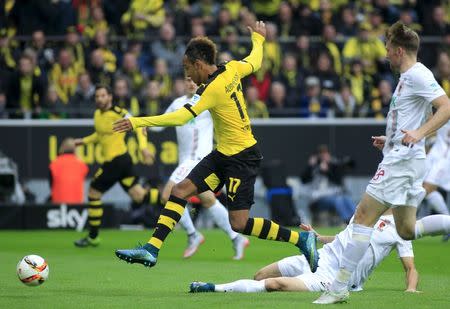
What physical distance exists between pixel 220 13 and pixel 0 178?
5.53m

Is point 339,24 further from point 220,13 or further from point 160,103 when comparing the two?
point 160,103

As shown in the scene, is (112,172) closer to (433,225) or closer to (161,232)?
(161,232)

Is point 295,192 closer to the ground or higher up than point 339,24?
closer to the ground

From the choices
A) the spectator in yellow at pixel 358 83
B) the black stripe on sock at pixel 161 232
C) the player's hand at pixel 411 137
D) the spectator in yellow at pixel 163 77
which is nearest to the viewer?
the player's hand at pixel 411 137

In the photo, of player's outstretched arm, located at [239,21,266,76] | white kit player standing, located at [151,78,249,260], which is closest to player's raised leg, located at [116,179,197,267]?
player's outstretched arm, located at [239,21,266,76]

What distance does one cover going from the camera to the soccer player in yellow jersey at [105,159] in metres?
16.6

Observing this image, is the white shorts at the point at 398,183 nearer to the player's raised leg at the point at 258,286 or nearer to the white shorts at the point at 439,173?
the player's raised leg at the point at 258,286

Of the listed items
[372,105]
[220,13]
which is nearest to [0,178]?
[220,13]

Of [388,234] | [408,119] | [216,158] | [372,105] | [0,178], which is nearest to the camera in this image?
[408,119]

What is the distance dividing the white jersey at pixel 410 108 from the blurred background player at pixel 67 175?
11201 millimetres

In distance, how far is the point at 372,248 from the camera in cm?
1018

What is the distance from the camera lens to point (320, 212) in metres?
21.6

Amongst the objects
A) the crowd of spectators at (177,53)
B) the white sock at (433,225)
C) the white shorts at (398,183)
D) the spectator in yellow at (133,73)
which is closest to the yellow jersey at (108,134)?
the crowd of spectators at (177,53)

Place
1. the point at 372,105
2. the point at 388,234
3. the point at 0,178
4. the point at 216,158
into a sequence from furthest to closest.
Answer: the point at 372,105, the point at 0,178, the point at 216,158, the point at 388,234
